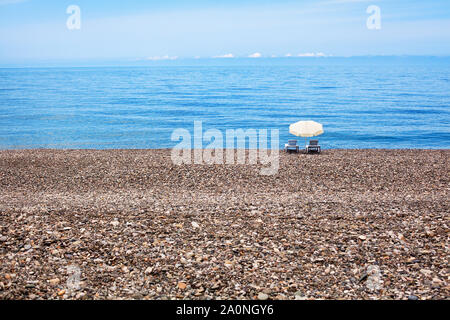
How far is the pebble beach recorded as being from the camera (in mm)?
6949

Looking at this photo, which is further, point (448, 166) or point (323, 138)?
point (323, 138)

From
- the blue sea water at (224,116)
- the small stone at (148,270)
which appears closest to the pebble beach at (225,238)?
the small stone at (148,270)

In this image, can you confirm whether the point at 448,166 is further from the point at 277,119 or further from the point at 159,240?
the point at 277,119

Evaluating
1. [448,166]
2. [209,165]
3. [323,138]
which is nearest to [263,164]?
[209,165]

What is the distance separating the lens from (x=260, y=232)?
925 centimetres

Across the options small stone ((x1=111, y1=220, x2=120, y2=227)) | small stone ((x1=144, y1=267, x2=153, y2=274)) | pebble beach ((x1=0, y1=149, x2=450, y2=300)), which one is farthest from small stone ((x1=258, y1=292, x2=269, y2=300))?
small stone ((x1=111, y1=220, x2=120, y2=227))

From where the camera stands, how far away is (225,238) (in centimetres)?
892

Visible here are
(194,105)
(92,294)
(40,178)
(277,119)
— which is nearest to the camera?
(92,294)

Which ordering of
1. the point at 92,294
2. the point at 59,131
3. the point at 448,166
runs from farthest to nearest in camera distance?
the point at 59,131
the point at 448,166
the point at 92,294

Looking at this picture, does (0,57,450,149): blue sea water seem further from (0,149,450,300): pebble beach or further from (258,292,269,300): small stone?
(258,292,269,300): small stone

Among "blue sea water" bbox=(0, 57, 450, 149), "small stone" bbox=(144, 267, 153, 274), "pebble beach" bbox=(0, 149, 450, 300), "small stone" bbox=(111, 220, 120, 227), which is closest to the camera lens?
"pebble beach" bbox=(0, 149, 450, 300)

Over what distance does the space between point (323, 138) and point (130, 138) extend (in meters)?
16.0

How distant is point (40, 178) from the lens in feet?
51.3

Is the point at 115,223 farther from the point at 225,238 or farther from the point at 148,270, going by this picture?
the point at 225,238
